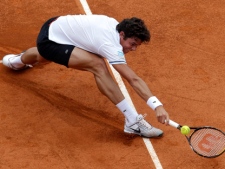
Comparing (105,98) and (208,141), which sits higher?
(105,98)

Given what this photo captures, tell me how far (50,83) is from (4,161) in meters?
1.65

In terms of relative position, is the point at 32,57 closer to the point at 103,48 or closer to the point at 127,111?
the point at 103,48

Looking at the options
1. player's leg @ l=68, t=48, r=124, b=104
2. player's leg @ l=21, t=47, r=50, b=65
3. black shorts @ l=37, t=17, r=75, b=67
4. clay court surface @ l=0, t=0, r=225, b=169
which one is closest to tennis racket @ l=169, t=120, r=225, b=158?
clay court surface @ l=0, t=0, r=225, b=169

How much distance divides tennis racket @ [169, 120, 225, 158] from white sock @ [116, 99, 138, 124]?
0.84 meters

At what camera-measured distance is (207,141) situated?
26.6 ft

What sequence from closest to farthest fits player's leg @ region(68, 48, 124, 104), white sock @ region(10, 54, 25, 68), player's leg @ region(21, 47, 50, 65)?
player's leg @ region(68, 48, 124, 104), player's leg @ region(21, 47, 50, 65), white sock @ region(10, 54, 25, 68)

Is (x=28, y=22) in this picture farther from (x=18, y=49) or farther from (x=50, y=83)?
(x=50, y=83)

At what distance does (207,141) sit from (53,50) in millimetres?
2294

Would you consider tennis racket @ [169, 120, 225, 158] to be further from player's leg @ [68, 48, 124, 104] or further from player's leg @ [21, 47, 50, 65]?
player's leg @ [21, 47, 50, 65]

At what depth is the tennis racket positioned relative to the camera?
317 inches

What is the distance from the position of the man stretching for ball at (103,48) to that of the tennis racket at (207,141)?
66 centimetres

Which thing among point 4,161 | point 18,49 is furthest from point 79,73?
point 4,161

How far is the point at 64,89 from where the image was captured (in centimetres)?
946

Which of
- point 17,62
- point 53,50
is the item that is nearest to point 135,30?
point 53,50
